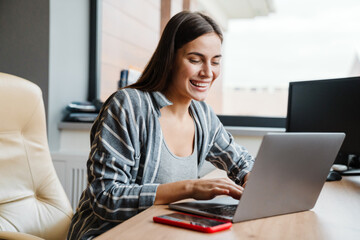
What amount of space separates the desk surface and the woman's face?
41 centimetres

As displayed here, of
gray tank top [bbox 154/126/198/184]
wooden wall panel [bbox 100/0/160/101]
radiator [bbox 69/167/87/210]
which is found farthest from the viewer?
wooden wall panel [bbox 100/0/160/101]

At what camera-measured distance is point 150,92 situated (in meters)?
1.29

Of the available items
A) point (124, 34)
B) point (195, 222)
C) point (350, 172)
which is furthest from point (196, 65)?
point (124, 34)

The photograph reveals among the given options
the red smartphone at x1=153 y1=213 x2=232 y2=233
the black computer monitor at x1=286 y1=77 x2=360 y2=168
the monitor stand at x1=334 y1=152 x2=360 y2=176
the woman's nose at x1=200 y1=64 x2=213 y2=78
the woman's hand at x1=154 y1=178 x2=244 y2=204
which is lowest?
the monitor stand at x1=334 y1=152 x2=360 y2=176

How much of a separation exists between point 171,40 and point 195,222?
62 cm

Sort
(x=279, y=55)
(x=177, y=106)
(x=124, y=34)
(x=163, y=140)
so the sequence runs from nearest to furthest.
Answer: (x=163, y=140) → (x=177, y=106) → (x=279, y=55) → (x=124, y=34)

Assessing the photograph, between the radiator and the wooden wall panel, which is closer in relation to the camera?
the radiator

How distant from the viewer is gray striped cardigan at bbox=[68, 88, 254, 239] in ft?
3.39

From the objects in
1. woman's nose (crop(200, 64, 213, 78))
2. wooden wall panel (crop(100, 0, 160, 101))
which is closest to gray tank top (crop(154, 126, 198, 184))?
woman's nose (crop(200, 64, 213, 78))

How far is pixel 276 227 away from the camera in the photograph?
0.87 metres

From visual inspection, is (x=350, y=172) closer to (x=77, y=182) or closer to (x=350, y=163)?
(x=350, y=163)

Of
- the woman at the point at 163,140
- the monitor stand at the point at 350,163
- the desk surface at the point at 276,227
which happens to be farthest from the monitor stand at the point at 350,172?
the desk surface at the point at 276,227

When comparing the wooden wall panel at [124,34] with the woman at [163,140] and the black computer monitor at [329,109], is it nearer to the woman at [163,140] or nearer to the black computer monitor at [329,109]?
the black computer monitor at [329,109]

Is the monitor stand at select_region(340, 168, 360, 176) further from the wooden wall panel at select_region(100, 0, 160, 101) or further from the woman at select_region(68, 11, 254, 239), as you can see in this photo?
the wooden wall panel at select_region(100, 0, 160, 101)
